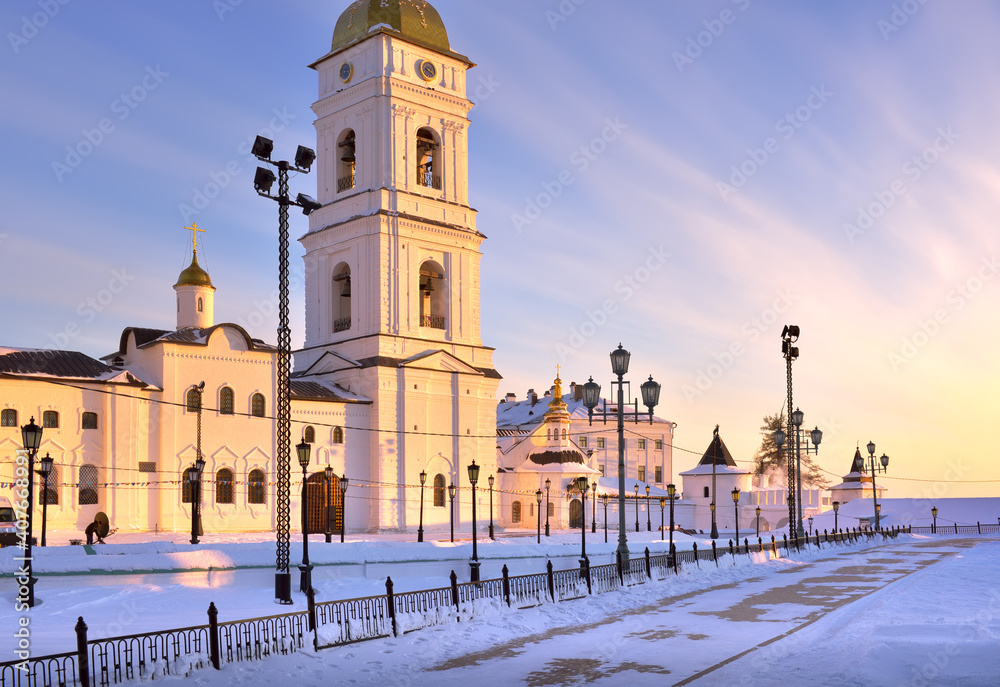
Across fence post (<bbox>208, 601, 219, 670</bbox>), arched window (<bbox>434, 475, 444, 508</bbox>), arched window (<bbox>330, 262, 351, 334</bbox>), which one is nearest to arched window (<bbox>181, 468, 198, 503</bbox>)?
arched window (<bbox>434, 475, 444, 508</bbox>)

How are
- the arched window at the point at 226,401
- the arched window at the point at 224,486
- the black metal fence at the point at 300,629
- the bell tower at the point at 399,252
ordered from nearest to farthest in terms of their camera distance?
1. the black metal fence at the point at 300,629
2. the arched window at the point at 224,486
3. the arched window at the point at 226,401
4. the bell tower at the point at 399,252

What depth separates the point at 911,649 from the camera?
597 inches

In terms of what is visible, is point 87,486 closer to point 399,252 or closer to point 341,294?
point 341,294

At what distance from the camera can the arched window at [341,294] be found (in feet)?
177

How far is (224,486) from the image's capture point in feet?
149

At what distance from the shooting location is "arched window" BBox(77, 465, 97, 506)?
40.7m

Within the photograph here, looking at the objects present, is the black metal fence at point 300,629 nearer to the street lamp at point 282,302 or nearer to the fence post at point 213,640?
the fence post at point 213,640

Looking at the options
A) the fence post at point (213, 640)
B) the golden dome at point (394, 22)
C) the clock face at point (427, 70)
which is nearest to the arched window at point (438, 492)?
the clock face at point (427, 70)

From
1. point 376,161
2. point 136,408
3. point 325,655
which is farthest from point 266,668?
point 376,161

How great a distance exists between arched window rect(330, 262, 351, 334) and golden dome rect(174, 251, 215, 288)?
7.18 metres

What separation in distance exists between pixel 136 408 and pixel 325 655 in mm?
29435

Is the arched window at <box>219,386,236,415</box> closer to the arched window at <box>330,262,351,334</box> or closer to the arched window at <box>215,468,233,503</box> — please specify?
the arched window at <box>215,468,233,503</box>

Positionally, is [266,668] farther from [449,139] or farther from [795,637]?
[449,139]

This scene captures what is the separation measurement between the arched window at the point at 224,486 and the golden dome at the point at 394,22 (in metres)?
22.1
